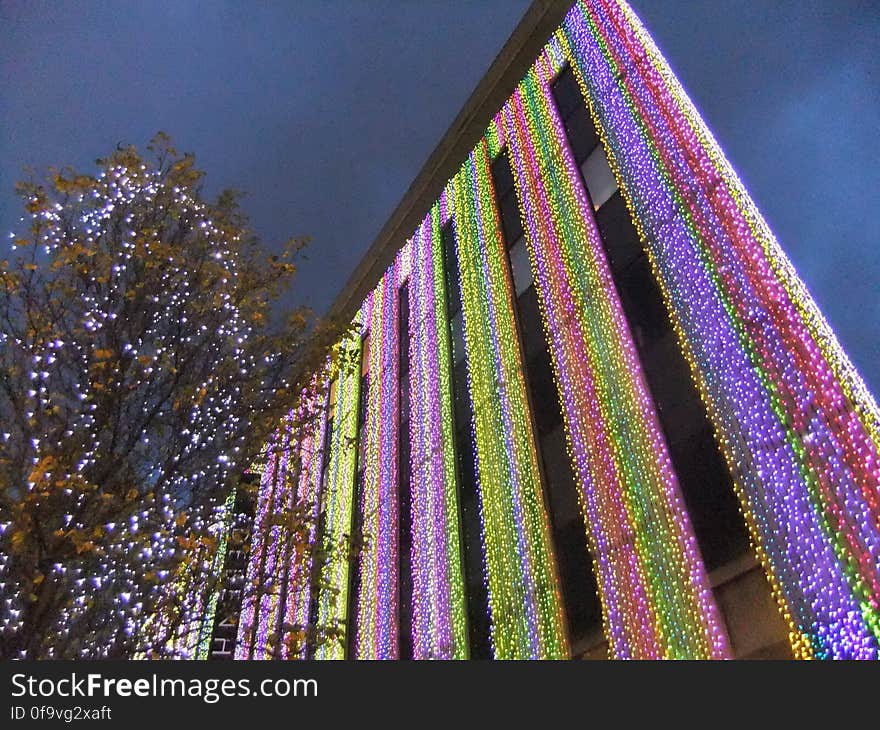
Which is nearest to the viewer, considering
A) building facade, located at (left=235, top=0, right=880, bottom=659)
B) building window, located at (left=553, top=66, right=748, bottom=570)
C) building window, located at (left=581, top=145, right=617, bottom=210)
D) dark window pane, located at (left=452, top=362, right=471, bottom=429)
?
building facade, located at (left=235, top=0, right=880, bottom=659)

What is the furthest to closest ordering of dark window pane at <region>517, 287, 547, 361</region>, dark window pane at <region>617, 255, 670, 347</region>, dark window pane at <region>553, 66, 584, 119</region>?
dark window pane at <region>553, 66, 584, 119</region>
dark window pane at <region>517, 287, 547, 361</region>
dark window pane at <region>617, 255, 670, 347</region>

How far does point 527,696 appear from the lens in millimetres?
3889

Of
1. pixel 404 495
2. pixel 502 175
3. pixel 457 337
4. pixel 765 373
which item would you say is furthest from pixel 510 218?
pixel 765 373

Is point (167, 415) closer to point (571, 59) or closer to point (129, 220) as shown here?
Answer: point (129, 220)

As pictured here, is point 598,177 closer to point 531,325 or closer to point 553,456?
point 531,325

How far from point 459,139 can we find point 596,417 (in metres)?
8.37

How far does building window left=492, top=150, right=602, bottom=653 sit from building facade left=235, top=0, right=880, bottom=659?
1.7 inches

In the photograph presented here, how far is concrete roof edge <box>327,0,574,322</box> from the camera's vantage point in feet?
39.3

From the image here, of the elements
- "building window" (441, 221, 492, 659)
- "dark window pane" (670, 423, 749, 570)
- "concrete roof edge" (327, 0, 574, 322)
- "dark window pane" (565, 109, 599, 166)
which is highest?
"concrete roof edge" (327, 0, 574, 322)

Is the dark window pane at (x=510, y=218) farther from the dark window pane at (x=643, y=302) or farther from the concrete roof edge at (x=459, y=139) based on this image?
the dark window pane at (x=643, y=302)

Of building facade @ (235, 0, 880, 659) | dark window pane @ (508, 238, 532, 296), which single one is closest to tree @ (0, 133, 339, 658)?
building facade @ (235, 0, 880, 659)

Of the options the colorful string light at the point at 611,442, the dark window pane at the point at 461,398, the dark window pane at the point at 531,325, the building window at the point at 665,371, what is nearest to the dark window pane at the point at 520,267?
the dark window pane at the point at 531,325

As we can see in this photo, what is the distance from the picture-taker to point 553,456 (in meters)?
9.10

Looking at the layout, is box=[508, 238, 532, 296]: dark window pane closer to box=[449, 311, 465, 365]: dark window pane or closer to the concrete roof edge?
box=[449, 311, 465, 365]: dark window pane
